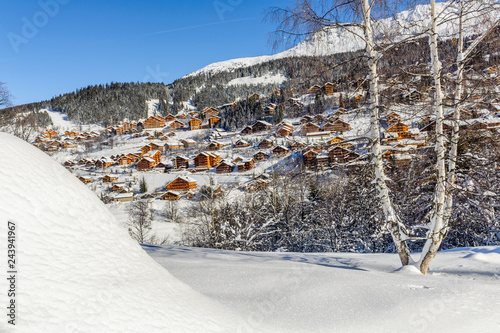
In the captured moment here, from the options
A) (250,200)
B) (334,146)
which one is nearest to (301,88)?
(334,146)

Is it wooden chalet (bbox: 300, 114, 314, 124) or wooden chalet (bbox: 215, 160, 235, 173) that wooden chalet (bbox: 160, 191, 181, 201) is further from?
wooden chalet (bbox: 300, 114, 314, 124)

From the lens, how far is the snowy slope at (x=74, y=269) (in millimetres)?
1328

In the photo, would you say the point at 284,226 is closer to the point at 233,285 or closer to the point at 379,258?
the point at 379,258

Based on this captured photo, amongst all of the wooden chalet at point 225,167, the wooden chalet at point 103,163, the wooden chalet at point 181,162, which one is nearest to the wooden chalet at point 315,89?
the wooden chalet at point 225,167

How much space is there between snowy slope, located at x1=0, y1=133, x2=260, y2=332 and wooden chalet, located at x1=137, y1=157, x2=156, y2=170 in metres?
50.2

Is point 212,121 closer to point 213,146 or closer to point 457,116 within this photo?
point 213,146

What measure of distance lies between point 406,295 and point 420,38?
3810mm

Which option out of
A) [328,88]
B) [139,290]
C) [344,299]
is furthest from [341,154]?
[139,290]

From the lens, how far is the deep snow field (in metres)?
1.39

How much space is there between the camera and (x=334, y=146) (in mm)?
4379

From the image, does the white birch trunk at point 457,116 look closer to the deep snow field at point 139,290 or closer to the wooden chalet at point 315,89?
the deep snow field at point 139,290

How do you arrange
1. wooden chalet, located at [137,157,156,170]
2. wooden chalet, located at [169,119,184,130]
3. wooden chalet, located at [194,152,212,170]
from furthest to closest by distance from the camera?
wooden chalet, located at [169,119,184,130] → wooden chalet, located at [137,157,156,170] → wooden chalet, located at [194,152,212,170]

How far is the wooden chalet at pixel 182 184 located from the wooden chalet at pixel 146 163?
1629 cm

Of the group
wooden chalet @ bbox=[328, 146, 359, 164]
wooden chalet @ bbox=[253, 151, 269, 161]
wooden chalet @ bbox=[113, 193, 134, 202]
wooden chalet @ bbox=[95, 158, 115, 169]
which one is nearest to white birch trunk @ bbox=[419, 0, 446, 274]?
wooden chalet @ bbox=[328, 146, 359, 164]
